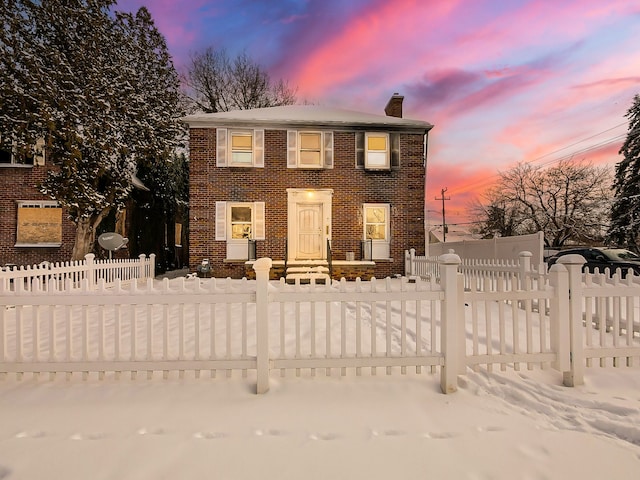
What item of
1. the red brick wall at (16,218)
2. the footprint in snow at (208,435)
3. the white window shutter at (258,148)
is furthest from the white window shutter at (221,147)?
the footprint in snow at (208,435)

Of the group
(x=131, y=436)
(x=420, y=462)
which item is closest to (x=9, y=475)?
(x=131, y=436)

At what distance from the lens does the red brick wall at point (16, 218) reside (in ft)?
46.7

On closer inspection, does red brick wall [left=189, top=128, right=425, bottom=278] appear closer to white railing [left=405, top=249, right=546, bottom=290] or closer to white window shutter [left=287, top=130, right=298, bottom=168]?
white window shutter [left=287, top=130, right=298, bottom=168]

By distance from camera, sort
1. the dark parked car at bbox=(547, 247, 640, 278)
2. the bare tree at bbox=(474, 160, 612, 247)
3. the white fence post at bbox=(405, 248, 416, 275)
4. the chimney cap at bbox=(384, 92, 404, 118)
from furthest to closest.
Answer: the bare tree at bbox=(474, 160, 612, 247)
the chimney cap at bbox=(384, 92, 404, 118)
the dark parked car at bbox=(547, 247, 640, 278)
the white fence post at bbox=(405, 248, 416, 275)

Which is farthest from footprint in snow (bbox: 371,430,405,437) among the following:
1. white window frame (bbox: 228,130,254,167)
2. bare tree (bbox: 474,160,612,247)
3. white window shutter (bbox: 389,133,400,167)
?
bare tree (bbox: 474,160,612,247)

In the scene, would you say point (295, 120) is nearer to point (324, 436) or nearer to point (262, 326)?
point (262, 326)

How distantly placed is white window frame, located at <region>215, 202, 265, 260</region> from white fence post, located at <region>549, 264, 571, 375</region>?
11.0 meters

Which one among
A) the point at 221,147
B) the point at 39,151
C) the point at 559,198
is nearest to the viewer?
the point at 221,147

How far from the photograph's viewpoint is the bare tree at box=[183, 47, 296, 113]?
23172 millimetres

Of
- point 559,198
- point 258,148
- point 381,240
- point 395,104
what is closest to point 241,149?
point 258,148

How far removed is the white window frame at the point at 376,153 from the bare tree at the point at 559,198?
19.9m

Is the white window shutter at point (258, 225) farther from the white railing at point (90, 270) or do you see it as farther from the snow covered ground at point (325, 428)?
the snow covered ground at point (325, 428)

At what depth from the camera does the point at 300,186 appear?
13711 millimetres

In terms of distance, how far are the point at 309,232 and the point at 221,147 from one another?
15.9 feet
